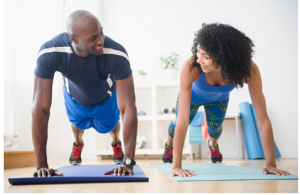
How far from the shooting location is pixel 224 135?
4.06 metres

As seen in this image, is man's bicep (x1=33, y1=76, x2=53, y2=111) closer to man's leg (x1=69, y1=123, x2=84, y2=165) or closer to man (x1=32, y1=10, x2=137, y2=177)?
man (x1=32, y1=10, x2=137, y2=177)

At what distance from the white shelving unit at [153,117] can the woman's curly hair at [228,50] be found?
7.61ft

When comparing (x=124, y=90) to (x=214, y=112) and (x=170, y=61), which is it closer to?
(x=214, y=112)

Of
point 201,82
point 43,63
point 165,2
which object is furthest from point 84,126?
point 165,2

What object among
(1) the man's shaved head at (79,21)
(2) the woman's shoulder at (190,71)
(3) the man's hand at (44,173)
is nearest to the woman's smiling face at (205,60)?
(2) the woman's shoulder at (190,71)

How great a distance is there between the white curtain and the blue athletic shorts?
0.99 meters

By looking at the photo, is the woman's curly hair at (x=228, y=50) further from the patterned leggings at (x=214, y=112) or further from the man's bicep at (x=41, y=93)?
the man's bicep at (x=41, y=93)

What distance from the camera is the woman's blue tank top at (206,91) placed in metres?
1.91

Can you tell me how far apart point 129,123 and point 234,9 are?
3371 millimetres

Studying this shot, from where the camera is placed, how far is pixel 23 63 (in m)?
3.15

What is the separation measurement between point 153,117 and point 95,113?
1.88m

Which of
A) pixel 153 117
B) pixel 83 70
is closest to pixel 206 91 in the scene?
pixel 83 70

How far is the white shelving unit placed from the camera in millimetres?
4016

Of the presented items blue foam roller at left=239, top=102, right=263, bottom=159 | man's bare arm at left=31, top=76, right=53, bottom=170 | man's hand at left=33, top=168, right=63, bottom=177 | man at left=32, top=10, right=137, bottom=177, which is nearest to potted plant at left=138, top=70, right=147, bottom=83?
blue foam roller at left=239, top=102, right=263, bottom=159
